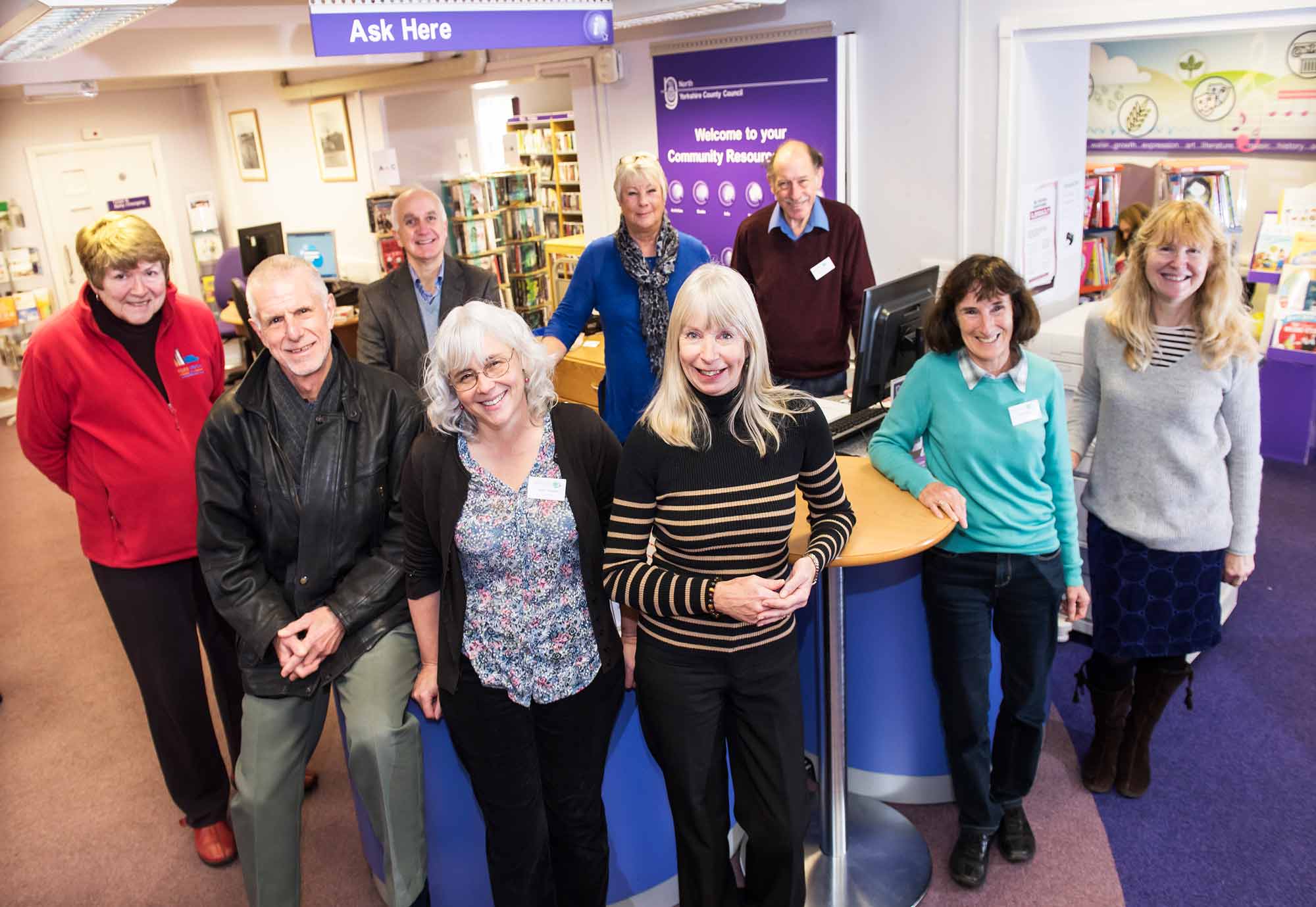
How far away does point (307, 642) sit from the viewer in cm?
232

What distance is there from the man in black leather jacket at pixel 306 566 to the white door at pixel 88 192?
25.7ft

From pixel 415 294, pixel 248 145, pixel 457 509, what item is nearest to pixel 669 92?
pixel 415 294

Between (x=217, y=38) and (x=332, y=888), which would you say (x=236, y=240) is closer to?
(x=217, y=38)

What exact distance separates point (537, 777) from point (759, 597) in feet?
2.32

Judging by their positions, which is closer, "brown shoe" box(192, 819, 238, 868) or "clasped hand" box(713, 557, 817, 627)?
"clasped hand" box(713, 557, 817, 627)

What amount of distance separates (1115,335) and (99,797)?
3709 mm

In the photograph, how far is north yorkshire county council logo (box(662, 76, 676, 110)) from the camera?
Answer: 5.85 metres

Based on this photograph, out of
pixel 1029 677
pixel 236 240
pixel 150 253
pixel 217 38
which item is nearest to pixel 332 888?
pixel 150 253

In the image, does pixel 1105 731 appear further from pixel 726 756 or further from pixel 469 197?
pixel 469 197

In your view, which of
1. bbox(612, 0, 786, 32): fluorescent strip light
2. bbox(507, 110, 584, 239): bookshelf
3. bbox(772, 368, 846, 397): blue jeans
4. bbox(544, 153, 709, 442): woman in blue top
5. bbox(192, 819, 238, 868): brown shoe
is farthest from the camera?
bbox(507, 110, 584, 239): bookshelf

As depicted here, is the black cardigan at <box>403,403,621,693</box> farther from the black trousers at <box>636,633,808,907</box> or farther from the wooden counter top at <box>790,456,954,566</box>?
→ the wooden counter top at <box>790,456,954,566</box>

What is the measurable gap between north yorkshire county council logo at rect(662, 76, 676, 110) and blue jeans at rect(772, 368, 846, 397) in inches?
97.4

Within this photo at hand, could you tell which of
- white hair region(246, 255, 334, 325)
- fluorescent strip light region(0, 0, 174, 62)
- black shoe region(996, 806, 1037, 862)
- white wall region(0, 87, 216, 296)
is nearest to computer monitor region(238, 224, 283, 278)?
white wall region(0, 87, 216, 296)

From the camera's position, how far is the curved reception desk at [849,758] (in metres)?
2.46
